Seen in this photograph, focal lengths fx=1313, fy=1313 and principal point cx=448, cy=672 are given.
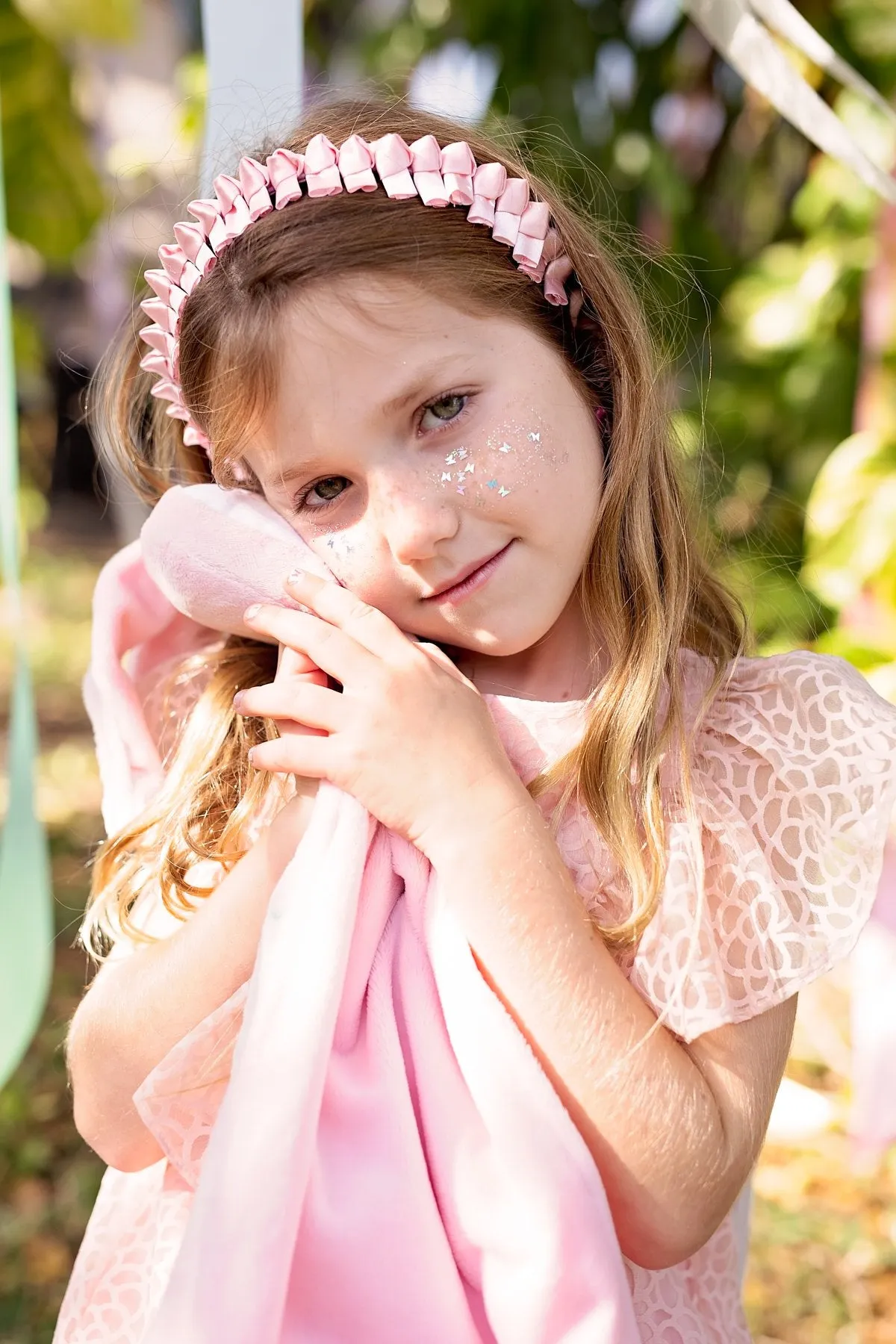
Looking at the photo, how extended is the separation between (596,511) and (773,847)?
35 centimetres

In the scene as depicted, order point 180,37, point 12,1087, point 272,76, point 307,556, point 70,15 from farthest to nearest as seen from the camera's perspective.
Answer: point 180,37, point 12,1087, point 70,15, point 272,76, point 307,556

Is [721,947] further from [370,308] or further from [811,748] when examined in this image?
[370,308]

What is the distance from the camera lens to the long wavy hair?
115cm

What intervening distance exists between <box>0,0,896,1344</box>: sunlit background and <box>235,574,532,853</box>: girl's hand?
487mm

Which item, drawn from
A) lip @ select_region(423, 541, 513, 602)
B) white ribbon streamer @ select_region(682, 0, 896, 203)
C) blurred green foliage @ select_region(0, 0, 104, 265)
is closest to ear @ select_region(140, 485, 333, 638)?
lip @ select_region(423, 541, 513, 602)

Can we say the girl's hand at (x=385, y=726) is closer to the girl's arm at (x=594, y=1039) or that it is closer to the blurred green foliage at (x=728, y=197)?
the girl's arm at (x=594, y=1039)

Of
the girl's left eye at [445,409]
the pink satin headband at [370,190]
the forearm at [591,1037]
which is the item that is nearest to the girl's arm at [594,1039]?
the forearm at [591,1037]

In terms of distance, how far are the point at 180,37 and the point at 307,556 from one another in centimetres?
569

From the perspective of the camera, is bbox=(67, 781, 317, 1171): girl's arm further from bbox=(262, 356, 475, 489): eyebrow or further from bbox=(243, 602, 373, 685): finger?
bbox=(262, 356, 475, 489): eyebrow

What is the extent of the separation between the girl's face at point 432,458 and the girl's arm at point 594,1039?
21cm

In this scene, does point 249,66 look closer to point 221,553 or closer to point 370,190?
point 370,190

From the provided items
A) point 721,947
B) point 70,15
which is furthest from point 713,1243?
point 70,15

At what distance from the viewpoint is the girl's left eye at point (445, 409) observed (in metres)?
1.13

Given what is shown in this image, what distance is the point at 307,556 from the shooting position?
1204mm
